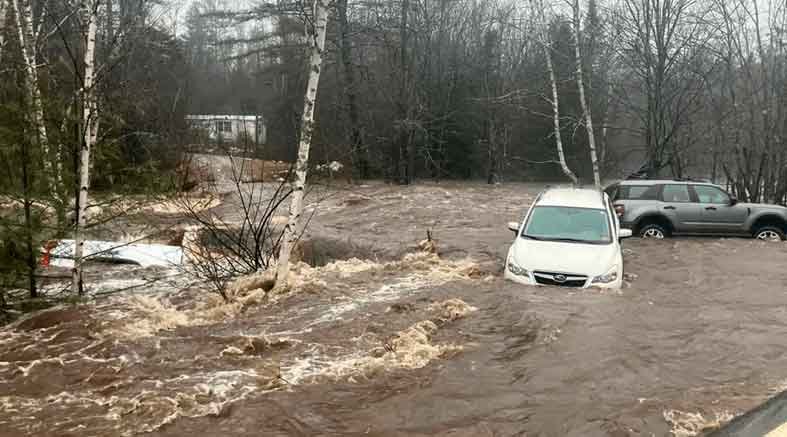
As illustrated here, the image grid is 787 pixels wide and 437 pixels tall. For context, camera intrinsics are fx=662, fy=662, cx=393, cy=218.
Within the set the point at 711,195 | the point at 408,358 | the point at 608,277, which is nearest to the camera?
the point at 408,358

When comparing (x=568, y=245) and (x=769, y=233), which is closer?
(x=568, y=245)

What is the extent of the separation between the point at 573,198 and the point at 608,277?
235 centimetres

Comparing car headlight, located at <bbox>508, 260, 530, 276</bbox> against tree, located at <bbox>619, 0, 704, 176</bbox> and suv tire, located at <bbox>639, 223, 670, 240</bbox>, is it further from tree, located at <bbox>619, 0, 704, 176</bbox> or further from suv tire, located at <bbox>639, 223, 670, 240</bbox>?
tree, located at <bbox>619, 0, 704, 176</bbox>

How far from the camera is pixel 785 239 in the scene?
14875 millimetres

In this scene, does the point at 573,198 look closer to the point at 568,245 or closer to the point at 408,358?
the point at 568,245

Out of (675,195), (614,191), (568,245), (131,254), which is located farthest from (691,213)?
(131,254)

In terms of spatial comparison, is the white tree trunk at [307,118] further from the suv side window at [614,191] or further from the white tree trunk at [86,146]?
the suv side window at [614,191]

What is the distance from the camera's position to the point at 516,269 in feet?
31.6

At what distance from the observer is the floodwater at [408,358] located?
556 cm

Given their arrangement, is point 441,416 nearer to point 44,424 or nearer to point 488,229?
point 44,424

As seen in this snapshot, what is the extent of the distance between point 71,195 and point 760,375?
8.91 metres

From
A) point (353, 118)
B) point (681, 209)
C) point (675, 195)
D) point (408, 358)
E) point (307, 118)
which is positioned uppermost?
point (353, 118)

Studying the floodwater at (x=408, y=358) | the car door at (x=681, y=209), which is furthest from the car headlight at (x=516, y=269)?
the car door at (x=681, y=209)

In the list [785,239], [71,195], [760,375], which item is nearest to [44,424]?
[71,195]
